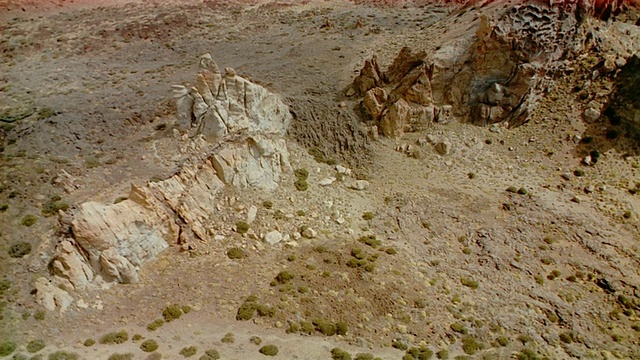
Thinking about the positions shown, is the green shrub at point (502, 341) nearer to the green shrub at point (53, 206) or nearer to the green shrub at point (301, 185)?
the green shrub at point (301, 185)

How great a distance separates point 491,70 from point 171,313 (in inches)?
1776

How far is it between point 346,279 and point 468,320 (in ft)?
33.8

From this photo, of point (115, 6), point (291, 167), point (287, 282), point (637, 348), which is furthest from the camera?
point (115, 6)

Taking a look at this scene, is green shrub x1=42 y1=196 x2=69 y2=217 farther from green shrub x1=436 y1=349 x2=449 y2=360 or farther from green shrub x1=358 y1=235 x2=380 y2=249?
green shrub x1=436 y1=349 x2=449 y2=360

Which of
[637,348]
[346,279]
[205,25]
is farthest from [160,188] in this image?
[205,25]

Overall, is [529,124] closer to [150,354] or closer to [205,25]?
[150,354]

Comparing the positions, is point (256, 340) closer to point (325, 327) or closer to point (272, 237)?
point (325, 327)

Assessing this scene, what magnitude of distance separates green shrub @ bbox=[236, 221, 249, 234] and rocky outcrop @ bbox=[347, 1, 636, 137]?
2190 cm

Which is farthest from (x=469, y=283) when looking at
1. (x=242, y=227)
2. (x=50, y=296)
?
(x=50, y=296)

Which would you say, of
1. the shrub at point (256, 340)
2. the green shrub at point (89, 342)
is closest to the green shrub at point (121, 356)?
the green shrub at point (89, 342)

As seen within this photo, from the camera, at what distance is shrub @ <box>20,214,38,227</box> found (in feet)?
128

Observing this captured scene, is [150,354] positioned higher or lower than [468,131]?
lower

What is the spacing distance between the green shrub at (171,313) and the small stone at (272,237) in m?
10.2

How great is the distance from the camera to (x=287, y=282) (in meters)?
38.6
